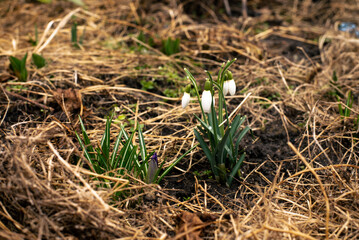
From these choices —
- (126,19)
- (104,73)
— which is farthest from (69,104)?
(126,19)

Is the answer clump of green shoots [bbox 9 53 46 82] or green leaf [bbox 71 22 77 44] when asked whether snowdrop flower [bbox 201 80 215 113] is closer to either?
clump of green shoots [bbox 9 53 46 82]

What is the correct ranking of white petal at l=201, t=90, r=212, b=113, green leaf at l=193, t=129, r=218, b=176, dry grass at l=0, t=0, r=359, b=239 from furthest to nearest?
green leaf at l=193, t=129, r=218, b=176
white petal at l=201, t=90, r=212, b=113
dry grass at l=0, t=0, r=359, b=239

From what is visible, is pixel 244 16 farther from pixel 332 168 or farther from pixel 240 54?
pixel 332 168

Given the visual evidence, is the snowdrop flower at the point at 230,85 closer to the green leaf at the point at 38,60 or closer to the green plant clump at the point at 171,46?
the green plant clump at the point at 171,46

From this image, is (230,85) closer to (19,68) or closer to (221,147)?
(221,147)

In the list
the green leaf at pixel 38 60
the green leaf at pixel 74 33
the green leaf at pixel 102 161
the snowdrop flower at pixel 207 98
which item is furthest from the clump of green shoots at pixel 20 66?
the snowdrop flower at pixel 207 98

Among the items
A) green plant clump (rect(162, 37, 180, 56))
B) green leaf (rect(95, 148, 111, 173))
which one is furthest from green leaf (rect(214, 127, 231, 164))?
green plant clump (rect(162, 37, 180, 56))
